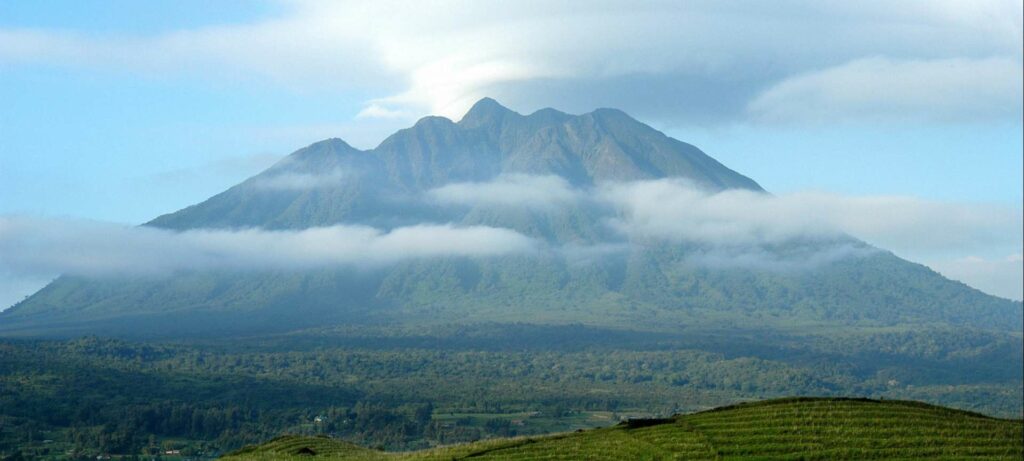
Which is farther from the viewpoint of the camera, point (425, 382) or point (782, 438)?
point (425, 382)

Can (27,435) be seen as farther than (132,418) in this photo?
No

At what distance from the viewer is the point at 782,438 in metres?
32.3

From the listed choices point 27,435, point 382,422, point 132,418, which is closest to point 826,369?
point 382,422

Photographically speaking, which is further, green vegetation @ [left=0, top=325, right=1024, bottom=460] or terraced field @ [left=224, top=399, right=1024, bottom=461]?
green vegetation @ [left=0, top=325, right=1024, bottom=460]

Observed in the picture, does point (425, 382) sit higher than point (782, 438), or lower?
lower

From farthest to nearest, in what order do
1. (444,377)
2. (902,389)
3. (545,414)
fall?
(902,389) → (444,377) → (545,414)

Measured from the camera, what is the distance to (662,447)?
3178cm

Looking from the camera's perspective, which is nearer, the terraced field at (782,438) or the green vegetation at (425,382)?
the terraced field at (782,438)

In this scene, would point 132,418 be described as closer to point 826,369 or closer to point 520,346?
point 520,346

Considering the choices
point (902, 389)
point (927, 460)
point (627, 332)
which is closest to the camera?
point (927, 460)

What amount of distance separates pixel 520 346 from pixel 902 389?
5285 centimetres

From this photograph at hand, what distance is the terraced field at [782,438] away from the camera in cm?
3139

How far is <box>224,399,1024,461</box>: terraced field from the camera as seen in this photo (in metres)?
31.4

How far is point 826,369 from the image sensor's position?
529ft
